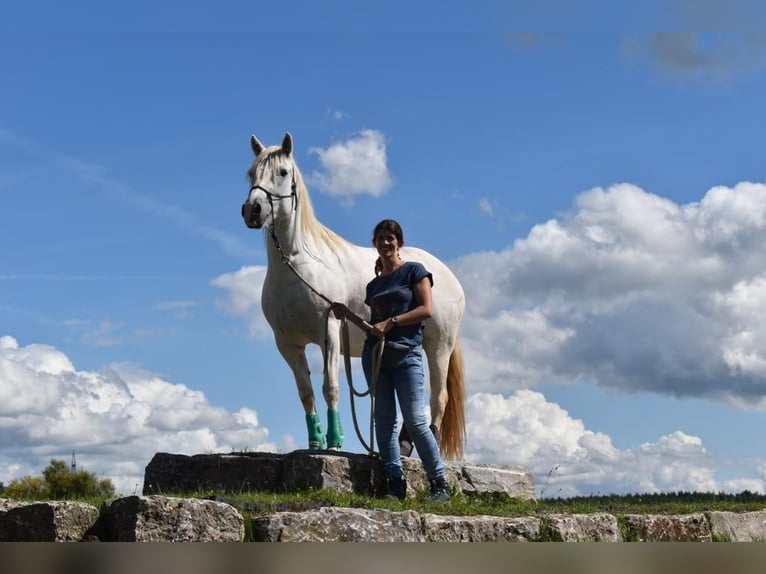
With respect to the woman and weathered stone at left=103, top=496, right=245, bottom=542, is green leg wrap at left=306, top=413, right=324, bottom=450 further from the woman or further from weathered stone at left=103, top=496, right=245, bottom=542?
weathered stone at left=103, top=496, right=245, bottom=542

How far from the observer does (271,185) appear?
8742mm

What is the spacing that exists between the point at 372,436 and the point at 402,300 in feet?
4.05

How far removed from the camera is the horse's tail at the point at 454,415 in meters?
10.6

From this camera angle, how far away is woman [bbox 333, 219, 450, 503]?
7.58m

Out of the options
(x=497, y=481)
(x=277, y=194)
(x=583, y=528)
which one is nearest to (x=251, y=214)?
(x=277, y=194)

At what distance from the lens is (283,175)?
8.88 m

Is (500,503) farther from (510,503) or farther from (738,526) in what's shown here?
(738,526)

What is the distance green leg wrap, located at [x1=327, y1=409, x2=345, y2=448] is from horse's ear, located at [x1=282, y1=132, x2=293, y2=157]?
247cm

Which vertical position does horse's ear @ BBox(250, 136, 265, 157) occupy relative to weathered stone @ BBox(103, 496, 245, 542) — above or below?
above

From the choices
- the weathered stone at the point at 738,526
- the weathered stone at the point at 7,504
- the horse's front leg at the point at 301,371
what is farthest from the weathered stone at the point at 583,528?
the weathered stone at the point at 7,504

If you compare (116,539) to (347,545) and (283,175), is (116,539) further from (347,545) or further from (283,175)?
(283,175)

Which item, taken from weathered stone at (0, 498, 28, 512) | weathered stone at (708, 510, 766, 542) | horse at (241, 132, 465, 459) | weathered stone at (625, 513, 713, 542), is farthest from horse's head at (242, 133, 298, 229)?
weathered stone at (708, 510, 766, 542)

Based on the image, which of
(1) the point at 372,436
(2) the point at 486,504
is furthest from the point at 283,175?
(2) the point at 486,504

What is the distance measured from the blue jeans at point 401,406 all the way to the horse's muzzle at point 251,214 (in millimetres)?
1695
